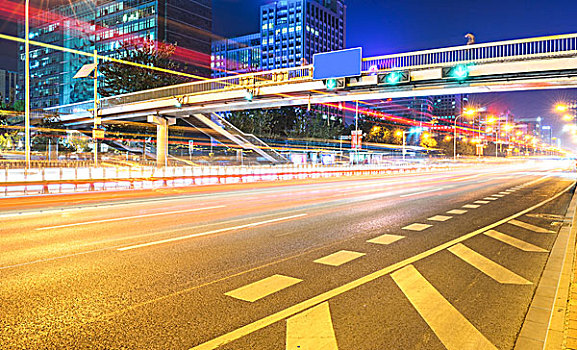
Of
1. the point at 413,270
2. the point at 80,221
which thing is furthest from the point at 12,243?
the point at 413,270

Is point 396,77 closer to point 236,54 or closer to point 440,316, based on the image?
point 440,316

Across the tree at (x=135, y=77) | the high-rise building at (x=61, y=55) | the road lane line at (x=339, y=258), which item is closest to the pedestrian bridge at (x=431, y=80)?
the road lane line at (x=339, y=258)

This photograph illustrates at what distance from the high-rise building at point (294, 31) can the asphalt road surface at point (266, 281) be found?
150909 millimetres

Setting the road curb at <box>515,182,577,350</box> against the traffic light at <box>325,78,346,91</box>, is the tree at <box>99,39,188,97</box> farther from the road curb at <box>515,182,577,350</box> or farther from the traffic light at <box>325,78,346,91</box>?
the road curb at <box>515,182,577,350</box>

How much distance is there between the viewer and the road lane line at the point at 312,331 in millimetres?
3543

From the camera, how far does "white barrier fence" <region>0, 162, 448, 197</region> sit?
1941 cm

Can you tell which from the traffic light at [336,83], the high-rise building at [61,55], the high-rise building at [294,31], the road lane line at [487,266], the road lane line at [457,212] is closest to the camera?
the road lane line at [487,266]

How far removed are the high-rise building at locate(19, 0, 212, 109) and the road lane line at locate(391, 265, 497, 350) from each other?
9760 cm

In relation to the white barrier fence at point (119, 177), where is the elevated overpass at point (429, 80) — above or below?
above

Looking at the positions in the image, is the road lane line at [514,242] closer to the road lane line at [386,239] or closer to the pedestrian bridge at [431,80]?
the road lane line at [386,239]

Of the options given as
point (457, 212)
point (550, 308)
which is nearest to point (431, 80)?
point (457, 212)

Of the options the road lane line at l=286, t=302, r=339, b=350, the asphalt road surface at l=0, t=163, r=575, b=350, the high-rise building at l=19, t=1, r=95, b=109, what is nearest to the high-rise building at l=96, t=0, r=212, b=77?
the high-rise building at l=19, t=1, r=95, b=109

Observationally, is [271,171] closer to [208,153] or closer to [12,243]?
[208,153]

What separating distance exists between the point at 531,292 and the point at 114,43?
383 ft
